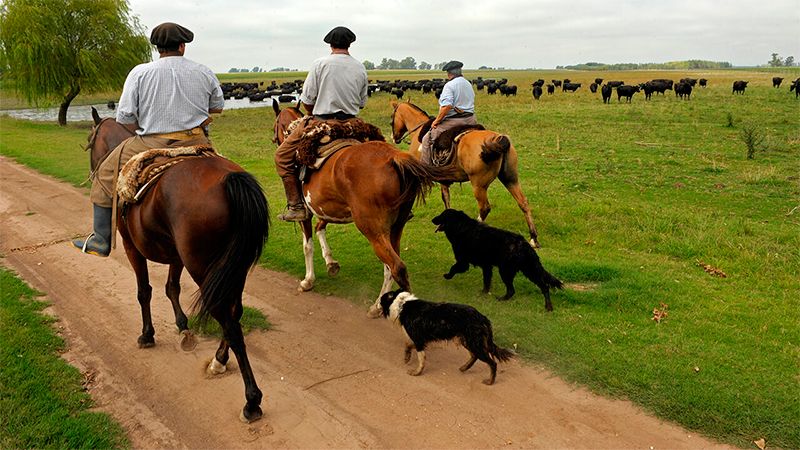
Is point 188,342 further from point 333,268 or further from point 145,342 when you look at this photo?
point 333,268

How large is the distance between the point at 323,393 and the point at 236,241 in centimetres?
151

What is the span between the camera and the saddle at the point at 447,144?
923cm

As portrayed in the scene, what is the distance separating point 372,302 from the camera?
259 inches

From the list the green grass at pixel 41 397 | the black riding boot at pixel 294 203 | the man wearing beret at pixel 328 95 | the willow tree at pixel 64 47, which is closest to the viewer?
the green grass at pixel 41 397

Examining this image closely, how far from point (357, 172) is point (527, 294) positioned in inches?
103

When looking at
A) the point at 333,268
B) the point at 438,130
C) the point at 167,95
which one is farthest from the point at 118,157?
the point at 438,130

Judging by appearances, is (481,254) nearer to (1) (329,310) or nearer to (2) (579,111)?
(1) (329,310)

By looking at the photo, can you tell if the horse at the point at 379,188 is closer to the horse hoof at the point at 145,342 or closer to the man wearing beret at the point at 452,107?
the horse hoof at the point at 145,342

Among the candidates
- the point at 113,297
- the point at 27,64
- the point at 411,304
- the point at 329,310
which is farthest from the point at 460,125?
the point at 27,64

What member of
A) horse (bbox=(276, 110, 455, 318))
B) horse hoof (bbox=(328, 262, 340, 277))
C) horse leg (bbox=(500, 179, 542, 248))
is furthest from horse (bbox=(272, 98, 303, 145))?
horse leg (bbox=(500, 179, 542, 248))

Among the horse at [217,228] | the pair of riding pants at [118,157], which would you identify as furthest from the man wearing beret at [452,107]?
the horse at [217,228]

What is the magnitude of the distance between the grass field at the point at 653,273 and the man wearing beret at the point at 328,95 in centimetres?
146

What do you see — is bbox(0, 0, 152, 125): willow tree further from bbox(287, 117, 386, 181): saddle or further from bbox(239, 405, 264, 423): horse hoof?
bbox(239, 405, 264, 423): horse hoof

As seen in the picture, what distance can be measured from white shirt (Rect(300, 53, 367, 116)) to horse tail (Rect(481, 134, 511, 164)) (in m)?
2.60
